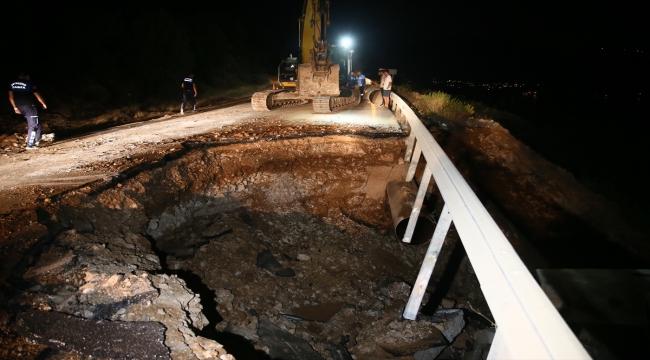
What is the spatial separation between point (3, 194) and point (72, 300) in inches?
125

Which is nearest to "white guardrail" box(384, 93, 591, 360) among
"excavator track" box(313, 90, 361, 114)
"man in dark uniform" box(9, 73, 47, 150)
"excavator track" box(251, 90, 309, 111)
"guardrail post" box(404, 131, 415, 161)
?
"guardrail post" box(404, 131, 415, 161)

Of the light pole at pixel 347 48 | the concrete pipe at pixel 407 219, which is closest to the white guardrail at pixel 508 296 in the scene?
the concrete pipe at pixel 407 219

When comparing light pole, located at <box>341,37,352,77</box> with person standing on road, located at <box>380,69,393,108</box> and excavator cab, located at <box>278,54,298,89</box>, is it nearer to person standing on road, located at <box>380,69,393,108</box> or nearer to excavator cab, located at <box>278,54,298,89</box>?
excavator cab, located at <box>278,54,298,89</box>

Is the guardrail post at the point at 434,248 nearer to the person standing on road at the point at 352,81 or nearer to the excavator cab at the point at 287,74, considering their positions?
the person standing on road at the point at 352,81

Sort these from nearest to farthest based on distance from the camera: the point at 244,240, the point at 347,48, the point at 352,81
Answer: the point at 244,240
the point at 352,81
the point at 347,48

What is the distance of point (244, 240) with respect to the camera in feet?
19.1

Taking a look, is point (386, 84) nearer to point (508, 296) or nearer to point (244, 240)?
point (244, 240)

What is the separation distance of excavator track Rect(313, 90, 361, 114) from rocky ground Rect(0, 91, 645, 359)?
174 centimetres

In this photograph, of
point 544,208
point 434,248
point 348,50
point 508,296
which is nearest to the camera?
point 508,296

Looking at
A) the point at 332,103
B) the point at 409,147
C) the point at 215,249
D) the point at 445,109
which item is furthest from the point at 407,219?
the point at 445,109

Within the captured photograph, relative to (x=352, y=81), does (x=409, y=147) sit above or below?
above

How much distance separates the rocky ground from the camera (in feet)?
9.79

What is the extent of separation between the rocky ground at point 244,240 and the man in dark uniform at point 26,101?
1.39ft

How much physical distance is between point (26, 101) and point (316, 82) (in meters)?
8.01
